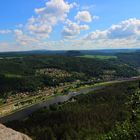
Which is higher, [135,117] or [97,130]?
[135,117]

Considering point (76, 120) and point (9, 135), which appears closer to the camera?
point (9, 135)

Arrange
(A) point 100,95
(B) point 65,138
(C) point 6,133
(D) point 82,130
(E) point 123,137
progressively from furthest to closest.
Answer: (A) point 100,95 < (D) point 82,130 < (B) point 65,138 < (E) point 123,137 < (C) point 6,133

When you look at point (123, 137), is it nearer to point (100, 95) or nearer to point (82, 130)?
point (82, 130)

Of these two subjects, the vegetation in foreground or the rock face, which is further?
the vegetation in foreground

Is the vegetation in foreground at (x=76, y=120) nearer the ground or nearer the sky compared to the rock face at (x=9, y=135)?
nearer the ground

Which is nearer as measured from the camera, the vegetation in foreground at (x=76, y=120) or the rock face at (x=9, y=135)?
the rock face at (x=9, y=135)

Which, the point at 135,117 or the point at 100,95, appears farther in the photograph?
the point at 100,95

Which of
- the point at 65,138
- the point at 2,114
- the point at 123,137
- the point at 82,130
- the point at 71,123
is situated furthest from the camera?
the point at 2,114

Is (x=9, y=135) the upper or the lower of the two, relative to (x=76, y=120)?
upper

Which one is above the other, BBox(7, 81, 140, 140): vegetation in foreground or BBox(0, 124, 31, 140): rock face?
BBox(0, 124, 31, 140): rock face

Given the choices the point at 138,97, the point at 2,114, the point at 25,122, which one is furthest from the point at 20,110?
the point at 138,97

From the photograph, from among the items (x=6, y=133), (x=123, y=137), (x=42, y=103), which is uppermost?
(x=6, y=133)
